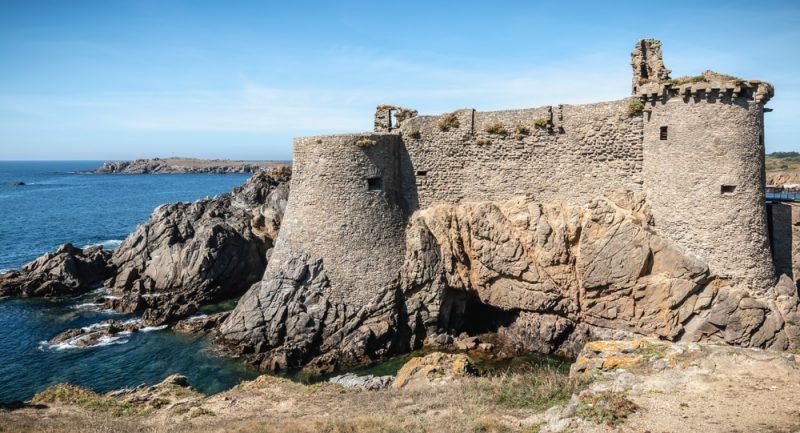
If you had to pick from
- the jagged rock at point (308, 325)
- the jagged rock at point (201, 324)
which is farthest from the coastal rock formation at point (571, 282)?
the jagged rock at point (201, 324)

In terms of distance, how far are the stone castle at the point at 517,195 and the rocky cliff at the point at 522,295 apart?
0.09 metres

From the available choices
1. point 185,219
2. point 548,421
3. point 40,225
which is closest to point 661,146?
point 548,421

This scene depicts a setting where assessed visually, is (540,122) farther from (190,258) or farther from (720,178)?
(190,258)

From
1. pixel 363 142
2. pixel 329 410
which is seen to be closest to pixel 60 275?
pixel 363 142

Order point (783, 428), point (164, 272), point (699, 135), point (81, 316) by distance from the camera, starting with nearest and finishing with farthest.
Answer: point (783, 428) < point (699, 135) < point (81, 316) < point (164, 272)

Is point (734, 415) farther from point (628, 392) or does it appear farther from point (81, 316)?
point (81, 316)

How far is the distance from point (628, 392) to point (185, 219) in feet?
108

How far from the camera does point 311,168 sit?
24125mm

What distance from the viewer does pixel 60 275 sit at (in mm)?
35875

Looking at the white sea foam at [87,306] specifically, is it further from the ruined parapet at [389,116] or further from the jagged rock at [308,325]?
the ruined parapet at [389,116]

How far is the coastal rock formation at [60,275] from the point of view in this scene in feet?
114

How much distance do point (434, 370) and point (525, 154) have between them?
34.4ft

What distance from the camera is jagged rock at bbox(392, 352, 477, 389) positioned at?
1700 cm

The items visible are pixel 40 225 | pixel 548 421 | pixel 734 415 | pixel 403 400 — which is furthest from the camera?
pixel 40 225
